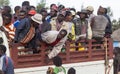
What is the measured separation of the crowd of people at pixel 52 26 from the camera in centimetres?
803

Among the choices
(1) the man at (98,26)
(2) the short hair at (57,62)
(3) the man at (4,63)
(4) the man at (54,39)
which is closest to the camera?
(3) the man at (4,63)

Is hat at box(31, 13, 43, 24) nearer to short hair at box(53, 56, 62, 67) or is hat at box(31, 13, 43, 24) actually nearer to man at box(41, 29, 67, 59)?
man at box(41, 29, 67, 59)

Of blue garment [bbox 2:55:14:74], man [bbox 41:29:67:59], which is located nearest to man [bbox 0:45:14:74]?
blue garment [bbox 2:55:14:74]

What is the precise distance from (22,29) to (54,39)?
0.85 metres

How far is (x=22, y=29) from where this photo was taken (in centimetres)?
808

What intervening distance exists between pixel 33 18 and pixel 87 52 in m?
2.21

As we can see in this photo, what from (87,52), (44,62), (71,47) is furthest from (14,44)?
(87,52)

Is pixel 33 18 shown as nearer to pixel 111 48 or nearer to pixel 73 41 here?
pixel 73 41

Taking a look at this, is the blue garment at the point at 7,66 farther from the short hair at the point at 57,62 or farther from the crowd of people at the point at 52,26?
the short hair at the point at 57,62

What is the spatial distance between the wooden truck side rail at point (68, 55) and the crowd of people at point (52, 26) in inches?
5.8

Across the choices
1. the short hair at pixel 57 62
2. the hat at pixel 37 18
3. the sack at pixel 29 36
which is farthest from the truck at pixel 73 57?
the hat at pixel 37 18

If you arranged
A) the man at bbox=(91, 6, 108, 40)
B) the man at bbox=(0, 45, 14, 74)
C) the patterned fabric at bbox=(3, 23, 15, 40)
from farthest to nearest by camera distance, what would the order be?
the man at bbox=(91, 6, 108, 40) → the patterned fabric at bbox=(3, 23, 15, 40) → the man at bbox=(0, 45, 14, 74)

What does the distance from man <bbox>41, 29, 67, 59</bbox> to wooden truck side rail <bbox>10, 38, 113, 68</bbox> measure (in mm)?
164

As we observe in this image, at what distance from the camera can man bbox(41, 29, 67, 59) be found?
8570mm
